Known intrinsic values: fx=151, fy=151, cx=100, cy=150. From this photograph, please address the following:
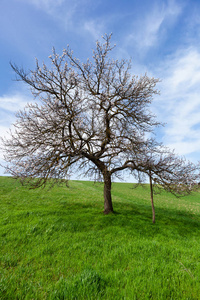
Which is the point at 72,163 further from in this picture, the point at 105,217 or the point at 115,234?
the point at 115,234

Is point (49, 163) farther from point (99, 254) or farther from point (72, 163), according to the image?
point (99, 254)

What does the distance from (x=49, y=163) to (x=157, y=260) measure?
7236 millimetres

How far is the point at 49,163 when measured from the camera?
30.8 feet

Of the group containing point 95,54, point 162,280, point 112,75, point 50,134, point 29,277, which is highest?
point 95,54

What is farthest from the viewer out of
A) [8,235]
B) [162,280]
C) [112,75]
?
[112,75]

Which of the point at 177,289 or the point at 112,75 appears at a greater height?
the point at 112,75

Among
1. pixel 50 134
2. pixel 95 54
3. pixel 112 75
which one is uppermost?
pixel 95 54

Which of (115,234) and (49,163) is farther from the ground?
(49,163)

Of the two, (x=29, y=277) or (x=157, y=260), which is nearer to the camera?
(x=29, y=277)

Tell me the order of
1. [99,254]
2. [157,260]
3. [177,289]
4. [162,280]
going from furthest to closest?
[99,254]
[157,260]
[162,280]
[177,289]

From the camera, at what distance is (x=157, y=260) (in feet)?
16.3

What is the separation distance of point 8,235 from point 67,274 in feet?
14.6

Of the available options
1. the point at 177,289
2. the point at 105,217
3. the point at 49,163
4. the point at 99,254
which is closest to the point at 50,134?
the point at 49,163

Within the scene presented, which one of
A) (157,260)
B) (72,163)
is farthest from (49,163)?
(157,260)
